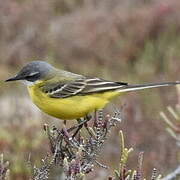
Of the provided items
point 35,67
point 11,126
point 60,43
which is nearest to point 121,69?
point 60,43

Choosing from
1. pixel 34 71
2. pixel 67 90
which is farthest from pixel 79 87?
pixel 34 71

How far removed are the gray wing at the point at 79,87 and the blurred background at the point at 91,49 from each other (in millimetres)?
3914

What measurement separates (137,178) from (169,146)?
5.45 meters

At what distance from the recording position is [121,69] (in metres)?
13.9

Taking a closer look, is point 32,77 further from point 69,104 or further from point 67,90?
point 69,104

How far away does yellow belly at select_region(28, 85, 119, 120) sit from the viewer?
4.79 meters

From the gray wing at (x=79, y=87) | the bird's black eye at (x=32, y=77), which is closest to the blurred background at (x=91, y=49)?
the bird's black eye at (x=32, y=77)

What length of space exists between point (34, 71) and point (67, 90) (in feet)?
1.14

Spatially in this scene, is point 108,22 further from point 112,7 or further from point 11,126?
point 11,126

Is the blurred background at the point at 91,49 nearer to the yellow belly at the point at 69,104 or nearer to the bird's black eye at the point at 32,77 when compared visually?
the bird's black eye at the point at 32,77

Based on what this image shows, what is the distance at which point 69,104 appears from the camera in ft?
16.0

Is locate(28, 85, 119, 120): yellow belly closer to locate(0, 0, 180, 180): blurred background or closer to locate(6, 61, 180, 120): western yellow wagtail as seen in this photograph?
locate(6, 61, 180, 120): western yellow wagtail

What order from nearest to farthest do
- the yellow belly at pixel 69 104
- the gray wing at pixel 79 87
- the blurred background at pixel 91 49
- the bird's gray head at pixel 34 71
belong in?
1. the yellow belly at pixel 69 104
2. the gray wing at pixel 79 87
3. the bird's gray head at pixel 34 71
4. the blurred background at pixel 91 49

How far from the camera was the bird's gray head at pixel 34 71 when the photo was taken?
5.11 meters
